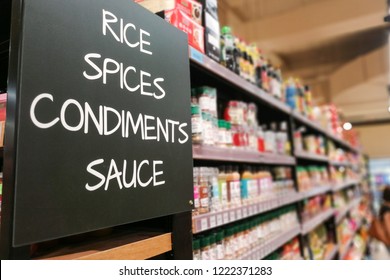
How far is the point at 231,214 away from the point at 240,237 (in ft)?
0.77

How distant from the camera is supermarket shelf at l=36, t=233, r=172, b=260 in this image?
2.60ft

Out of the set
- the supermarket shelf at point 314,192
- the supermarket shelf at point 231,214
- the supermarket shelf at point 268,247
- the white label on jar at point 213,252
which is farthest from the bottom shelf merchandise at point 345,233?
the white label on jar at point 213,252

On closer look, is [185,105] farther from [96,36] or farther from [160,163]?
[96,36]

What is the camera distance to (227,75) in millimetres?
1603

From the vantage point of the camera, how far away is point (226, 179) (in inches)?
64.6

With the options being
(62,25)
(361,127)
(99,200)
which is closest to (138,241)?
(99,200)

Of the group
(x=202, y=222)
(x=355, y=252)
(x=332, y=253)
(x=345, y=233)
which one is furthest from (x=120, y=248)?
(x=355, y=252)

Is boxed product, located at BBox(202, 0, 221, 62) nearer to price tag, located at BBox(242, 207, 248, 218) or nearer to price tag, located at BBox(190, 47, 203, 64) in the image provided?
price tag, located at BBox(190, 47, 203, 64)

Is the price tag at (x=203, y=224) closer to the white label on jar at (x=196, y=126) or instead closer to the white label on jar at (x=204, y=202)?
the white label on jar at (x=204, y=202)

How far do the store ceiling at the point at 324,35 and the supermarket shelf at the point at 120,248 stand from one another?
2.37 m

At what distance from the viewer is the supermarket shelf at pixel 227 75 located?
4.36 feet

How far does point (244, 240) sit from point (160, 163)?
0.96 meters

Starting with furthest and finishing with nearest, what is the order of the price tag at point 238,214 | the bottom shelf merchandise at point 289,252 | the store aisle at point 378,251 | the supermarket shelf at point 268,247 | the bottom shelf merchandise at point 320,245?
the store aisle at point 378,251 < the bottom shelf merchandise at point 320,245 < the bottom shelf merchandise at point 289,252 < the supermarket shelf at point 268,247 < the price tag at point 238,214

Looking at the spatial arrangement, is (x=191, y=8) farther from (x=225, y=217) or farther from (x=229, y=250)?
(x=229, y=250)
